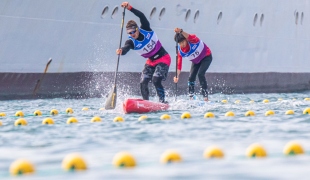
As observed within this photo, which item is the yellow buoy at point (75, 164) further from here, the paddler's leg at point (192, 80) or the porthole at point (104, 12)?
the porthole at point (104, 12)

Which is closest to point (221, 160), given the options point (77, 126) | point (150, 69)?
point (77, 126)

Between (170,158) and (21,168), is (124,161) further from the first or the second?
(21,168)

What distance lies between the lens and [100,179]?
5992 millimetres

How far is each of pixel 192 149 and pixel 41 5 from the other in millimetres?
10595

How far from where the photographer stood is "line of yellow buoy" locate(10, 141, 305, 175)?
6367mm

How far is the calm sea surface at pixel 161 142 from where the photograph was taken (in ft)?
20.4

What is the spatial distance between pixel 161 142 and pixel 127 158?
181cm

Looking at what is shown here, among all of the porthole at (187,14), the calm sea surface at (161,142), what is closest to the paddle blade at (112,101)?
the calm sea surface at (161,142)

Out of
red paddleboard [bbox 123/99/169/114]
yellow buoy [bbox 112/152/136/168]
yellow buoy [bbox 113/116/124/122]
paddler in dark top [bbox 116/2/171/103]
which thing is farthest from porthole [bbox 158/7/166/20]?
yellow buoy [bbox 112/152/136/168]

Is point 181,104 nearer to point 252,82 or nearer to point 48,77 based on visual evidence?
point 48,77

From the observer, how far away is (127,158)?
6551mm

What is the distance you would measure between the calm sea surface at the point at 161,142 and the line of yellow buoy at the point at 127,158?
2.9 inches

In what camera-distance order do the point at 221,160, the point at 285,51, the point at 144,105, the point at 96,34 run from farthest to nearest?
the point at 285,51, the point at 96,34, the point at 144,105, the point at 221,160

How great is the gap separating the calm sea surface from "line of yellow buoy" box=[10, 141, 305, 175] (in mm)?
73
